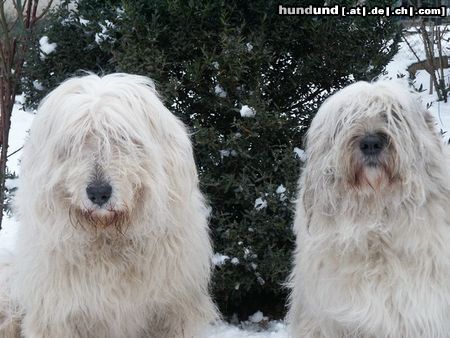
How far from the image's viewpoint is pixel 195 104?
15.7ft

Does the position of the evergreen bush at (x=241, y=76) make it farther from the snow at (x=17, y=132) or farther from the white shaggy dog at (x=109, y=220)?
the snow at (x=17, y=132)

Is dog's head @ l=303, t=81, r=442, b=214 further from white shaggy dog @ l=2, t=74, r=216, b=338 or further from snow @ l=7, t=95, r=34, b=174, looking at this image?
snow @ l=7, t=95, r=34, b=174

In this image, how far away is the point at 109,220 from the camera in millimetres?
3191

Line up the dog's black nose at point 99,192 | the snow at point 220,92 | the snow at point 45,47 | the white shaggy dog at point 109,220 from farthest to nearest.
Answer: the snow at point 45,47 → the snow at point 220,92 → the white shaggy dog at point 109,220 → the dog's black nose at point 99,192

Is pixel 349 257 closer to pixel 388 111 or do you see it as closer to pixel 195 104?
pixel 388 111

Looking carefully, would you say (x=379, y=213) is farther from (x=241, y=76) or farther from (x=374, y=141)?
(x=241, y=76)

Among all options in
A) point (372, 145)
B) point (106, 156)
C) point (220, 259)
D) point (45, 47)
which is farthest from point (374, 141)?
point (45, 47)

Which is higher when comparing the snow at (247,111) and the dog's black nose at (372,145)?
the snow at (247,111)

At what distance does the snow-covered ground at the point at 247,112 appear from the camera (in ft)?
15.8

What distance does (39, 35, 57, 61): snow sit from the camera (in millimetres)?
4949

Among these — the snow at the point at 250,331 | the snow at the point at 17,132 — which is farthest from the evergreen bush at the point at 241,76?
the snow at the point at 17,132

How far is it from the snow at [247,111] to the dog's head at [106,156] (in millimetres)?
1102

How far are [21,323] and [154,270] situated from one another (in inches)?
31.3

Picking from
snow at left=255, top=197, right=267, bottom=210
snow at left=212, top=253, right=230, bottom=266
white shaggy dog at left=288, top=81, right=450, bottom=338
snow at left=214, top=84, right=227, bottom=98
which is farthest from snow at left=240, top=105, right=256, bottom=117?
white shaggy dog at left=288, top=81, right=450, bottom=338
